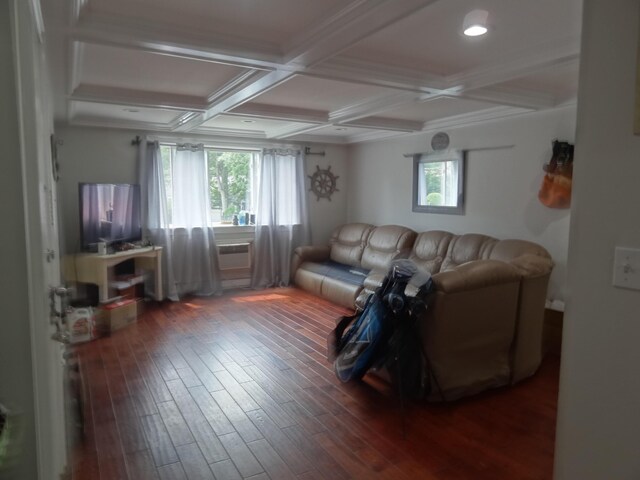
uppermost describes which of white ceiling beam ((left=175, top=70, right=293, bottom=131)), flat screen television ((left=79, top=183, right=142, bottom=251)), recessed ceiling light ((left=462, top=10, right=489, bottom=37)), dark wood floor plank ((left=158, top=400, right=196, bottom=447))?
recessed ceiling light ((left=462, top=10, right=489, bottom=37))

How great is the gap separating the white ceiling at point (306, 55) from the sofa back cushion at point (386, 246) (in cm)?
171

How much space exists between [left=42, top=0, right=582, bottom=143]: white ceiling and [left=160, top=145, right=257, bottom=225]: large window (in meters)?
1.74

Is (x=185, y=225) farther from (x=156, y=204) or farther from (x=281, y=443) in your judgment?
(x=281, y=443)

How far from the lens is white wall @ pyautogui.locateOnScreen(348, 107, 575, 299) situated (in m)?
4.21

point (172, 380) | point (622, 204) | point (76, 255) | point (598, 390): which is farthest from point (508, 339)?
point (76, 255)

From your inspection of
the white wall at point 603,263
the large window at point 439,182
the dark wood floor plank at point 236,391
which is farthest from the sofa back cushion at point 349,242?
the white wall at point 603,263

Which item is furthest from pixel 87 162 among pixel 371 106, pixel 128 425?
pixel 128 425

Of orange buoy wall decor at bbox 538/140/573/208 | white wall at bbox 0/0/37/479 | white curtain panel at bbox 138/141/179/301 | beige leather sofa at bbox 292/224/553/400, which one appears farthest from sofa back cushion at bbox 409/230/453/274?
white wall at bbox 0/0/37/479

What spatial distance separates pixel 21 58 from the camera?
52.2 inches

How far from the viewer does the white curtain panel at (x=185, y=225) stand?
5660 mm

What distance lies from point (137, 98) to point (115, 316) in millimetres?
2159

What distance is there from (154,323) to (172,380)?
1.61m

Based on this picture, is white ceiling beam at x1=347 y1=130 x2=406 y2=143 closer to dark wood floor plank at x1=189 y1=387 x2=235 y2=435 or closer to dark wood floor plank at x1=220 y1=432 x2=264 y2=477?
dark wood floor plank at x1=189 y1=387 x2=235 y2=435

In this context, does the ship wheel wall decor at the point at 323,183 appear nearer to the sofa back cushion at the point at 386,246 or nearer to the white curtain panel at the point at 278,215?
the white curtain panel at the point at 278,215
